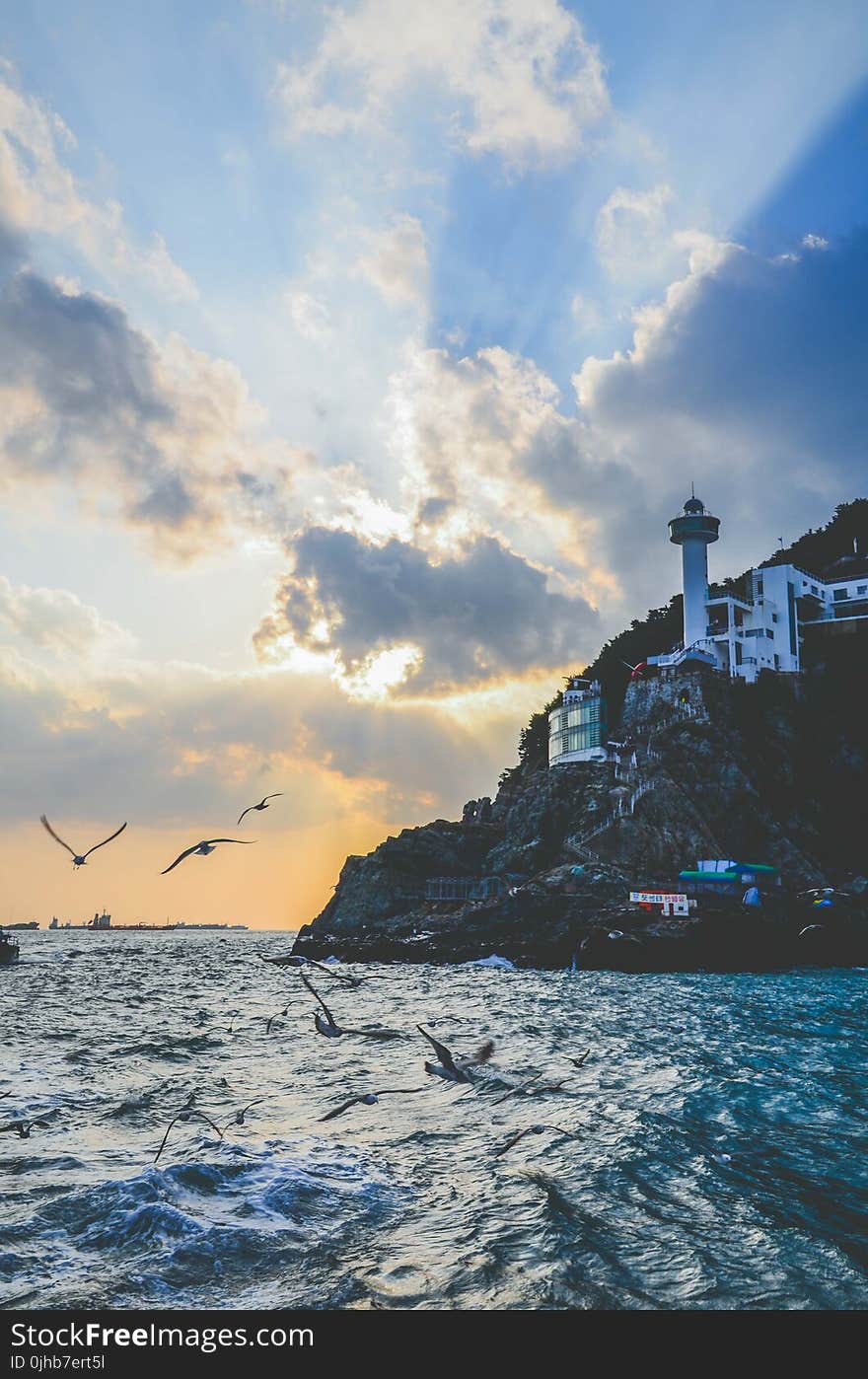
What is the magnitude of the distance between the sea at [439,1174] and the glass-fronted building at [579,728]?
3041 inches

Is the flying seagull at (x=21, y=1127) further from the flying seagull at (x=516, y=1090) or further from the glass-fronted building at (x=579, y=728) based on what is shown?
the glass-fronted building at (x=579, y=728)

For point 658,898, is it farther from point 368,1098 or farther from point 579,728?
point 368,1098

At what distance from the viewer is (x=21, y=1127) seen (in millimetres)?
18656

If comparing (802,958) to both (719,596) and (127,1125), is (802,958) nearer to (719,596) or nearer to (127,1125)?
(719,596)

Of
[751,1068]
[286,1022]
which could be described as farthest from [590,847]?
[751,1068]

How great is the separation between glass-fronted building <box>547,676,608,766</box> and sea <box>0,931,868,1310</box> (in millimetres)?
77233

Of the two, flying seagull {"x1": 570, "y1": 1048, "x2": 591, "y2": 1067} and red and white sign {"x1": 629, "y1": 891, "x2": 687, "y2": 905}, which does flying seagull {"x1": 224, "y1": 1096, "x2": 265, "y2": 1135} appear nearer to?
flying seagull {"x1": 570, "y1": 1048, "x2": 591, "y2": 1067}

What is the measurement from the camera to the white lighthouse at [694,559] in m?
111

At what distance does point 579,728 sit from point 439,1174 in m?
99.9

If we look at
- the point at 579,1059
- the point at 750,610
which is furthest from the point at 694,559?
the point at 579,1059

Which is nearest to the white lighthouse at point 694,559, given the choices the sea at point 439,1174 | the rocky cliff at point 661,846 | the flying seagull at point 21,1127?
the rocky cliff at point 661,846

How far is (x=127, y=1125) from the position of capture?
19.2 metres

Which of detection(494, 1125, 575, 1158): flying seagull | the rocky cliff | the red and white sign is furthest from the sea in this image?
the rocky cliff

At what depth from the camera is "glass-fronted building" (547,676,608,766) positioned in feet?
366
